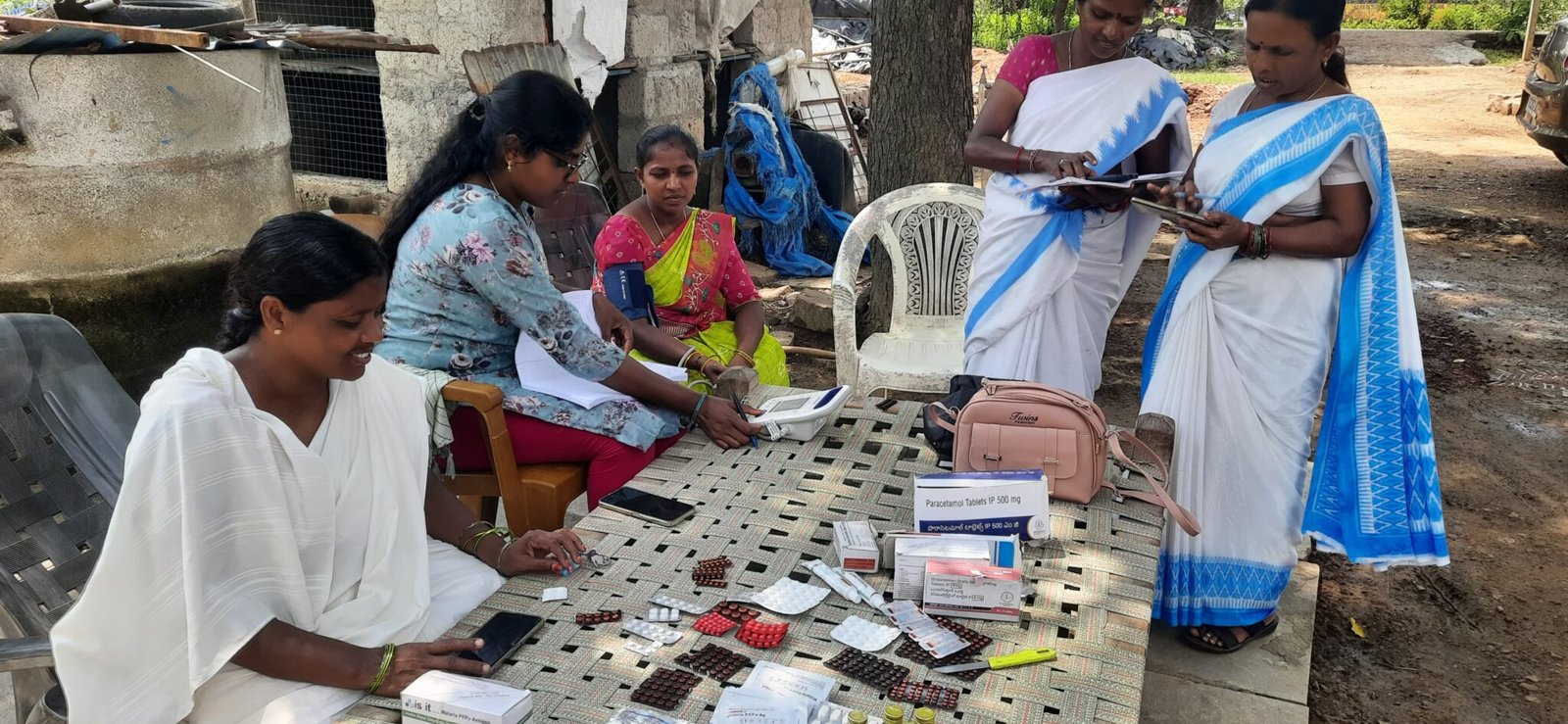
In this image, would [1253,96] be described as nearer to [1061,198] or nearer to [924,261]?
[1061,198]


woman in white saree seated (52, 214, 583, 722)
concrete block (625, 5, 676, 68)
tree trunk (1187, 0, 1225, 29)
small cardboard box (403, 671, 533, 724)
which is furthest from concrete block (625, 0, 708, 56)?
tree trunk (1187, 0, 1225, 29)

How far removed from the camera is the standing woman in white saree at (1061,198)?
10.3 feet

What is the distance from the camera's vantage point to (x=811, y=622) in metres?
2.02

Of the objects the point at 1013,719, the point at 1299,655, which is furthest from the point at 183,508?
the point at 1299,655

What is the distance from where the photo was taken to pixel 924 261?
441 centimetres

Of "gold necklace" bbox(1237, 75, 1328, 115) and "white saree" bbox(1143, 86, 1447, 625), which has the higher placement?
"gold necklace" bbox(1237, 75, 1328, 115)

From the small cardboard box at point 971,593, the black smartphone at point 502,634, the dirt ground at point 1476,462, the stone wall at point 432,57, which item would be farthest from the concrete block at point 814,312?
the black smartphone at point 502,634

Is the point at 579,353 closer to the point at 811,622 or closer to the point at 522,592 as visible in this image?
the point at 522,592

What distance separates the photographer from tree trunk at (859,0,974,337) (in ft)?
16.5

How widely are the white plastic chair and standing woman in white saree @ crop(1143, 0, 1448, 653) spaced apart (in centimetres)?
131

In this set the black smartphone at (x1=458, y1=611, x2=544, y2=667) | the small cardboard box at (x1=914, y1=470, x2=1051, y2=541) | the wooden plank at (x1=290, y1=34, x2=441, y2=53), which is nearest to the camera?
the black smartphone at (x1=458, y1=611, x2=544, y2=667)

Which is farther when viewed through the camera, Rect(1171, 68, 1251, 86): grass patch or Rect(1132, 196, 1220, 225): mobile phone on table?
Rect(1171, 68, 1251, 86): grass patch

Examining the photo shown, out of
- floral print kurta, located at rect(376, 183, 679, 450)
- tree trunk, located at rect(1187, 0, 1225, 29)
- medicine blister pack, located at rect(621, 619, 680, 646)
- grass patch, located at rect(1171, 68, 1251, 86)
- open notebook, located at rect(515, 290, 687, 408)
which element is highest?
tree trunk, located at rect(1187, 0, 1225, 29)

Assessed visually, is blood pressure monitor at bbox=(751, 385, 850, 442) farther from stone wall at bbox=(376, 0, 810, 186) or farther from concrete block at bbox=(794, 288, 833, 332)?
stone wall at bbox=(376, 0, 810, 186)
